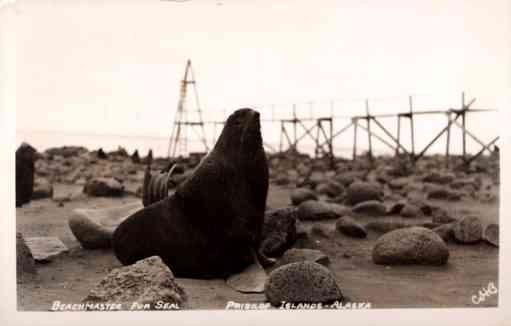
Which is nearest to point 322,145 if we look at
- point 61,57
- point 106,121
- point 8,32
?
point 106,121

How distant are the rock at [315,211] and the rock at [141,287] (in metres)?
1.28

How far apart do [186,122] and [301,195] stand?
3.72 ft

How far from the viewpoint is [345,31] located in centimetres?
452

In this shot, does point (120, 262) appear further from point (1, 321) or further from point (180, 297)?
point (1, 321)

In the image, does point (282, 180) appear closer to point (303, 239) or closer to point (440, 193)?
point (303, 239)

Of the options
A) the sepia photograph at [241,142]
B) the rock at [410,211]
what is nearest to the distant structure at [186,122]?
the sepia photograph at [241,142]

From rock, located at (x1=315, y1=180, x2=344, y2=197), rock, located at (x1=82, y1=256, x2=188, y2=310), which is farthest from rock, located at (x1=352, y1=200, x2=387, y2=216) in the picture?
rock, located at (x1=82, y1=256, x2=188, y2=310)

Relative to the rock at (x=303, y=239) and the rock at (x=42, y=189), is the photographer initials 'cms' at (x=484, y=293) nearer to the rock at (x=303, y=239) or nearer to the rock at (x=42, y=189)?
the rock at (x=303, y=239)

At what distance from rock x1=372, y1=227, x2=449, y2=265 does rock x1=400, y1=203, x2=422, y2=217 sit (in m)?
0.47

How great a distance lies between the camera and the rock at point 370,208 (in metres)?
4.91

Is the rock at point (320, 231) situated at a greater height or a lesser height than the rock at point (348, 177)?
lesser

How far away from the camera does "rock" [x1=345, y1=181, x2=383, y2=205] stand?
5152 millimetres

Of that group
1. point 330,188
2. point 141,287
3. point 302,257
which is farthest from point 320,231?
point 141,287

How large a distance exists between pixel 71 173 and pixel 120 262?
0.90 metres
